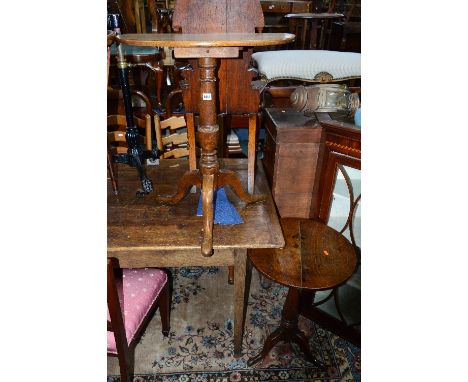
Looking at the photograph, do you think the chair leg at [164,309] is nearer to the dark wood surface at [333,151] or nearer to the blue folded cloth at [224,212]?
the blue folded cloth at [224,212]

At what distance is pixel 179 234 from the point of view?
1.45 metres

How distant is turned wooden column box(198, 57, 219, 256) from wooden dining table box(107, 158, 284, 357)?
0.06 m

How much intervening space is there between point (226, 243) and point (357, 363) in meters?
1.08

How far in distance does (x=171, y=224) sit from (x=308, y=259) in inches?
24.2

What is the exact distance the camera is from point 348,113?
191cm

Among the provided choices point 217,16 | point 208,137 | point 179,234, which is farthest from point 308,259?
point 217,16

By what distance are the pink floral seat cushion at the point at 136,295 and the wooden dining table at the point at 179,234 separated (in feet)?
0.42

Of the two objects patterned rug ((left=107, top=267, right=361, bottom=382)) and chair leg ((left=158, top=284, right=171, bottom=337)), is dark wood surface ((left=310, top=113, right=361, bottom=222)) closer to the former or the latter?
patterned rug ((left=107, top=267, right=361, bottom=382))

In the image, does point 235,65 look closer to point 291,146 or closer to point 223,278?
point 291,146

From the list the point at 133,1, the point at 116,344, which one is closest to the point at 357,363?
the point at 116,344

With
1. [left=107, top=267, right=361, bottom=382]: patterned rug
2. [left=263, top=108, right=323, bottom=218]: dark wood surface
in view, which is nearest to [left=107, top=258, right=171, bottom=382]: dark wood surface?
[left=107, top=267, right=361, bottom=382]: patterned rug

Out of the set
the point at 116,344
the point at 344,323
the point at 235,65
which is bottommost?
the point at 344,323

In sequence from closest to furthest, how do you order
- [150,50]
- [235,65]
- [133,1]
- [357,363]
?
[235,65] < [357,363] < [150,50] < [133,1]

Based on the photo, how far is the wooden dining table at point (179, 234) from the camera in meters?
1.41
